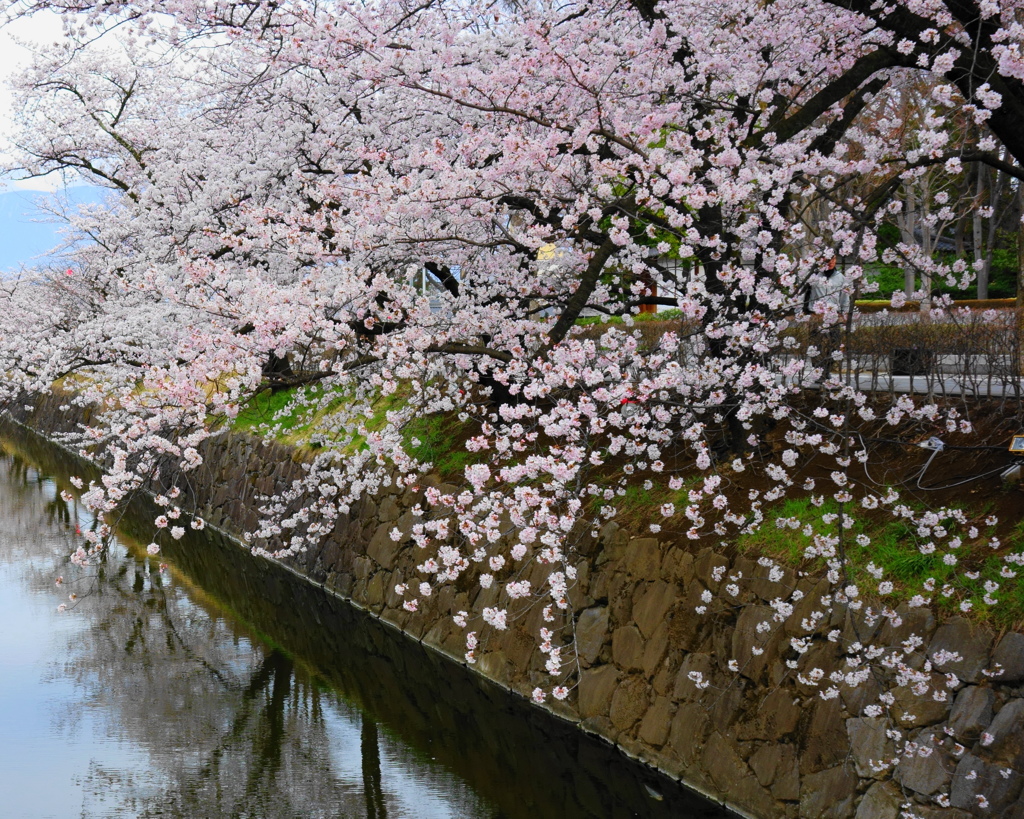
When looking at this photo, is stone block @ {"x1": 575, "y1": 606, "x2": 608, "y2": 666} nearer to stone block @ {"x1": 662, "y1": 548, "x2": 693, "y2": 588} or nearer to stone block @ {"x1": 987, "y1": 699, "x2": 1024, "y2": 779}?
stone block @ {"x1": 662, "y1": 548, "x2": 693, "y2": 588}

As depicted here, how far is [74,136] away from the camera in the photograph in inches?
781

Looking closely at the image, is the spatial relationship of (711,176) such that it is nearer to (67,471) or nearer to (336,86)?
(336,86)

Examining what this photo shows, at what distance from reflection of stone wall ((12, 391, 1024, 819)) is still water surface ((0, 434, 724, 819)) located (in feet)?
1.22

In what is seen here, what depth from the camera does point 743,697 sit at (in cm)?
673

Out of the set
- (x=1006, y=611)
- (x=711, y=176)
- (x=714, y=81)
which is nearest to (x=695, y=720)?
(x=1006, y=611)

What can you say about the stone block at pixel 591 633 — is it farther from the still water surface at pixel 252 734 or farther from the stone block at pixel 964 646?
the stone block at pixel 964 646

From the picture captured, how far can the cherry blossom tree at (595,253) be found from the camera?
6633mm

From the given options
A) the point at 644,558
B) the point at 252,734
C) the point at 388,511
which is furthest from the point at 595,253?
Result: the point at 252,734

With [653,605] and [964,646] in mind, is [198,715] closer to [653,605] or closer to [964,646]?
[653,605]

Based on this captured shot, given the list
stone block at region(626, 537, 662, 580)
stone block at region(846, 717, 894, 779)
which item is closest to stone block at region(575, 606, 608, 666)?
stone block at region(626, 537, 662, 580)

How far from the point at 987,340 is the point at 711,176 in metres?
2.45

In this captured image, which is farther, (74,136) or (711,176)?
(74,136)

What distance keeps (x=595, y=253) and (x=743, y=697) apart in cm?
369

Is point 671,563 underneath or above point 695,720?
above
